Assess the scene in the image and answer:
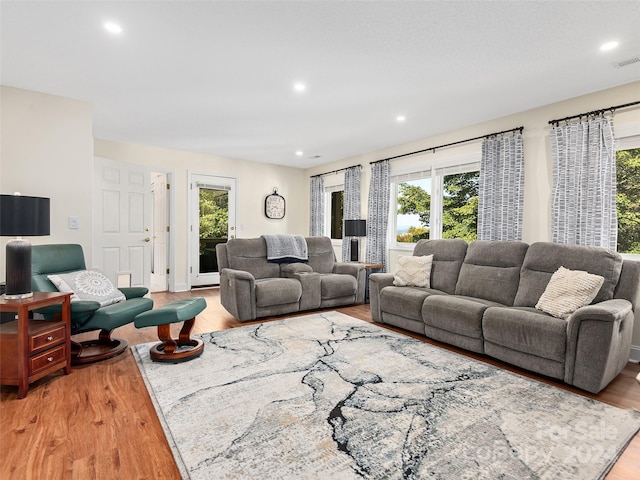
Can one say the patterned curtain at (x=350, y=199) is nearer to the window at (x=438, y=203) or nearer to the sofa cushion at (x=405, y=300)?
the window at (x=438, y=203)

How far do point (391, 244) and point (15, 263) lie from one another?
461 cm

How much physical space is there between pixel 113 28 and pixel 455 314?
3.51 metres

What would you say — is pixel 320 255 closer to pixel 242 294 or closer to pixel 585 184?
pixel 242 294

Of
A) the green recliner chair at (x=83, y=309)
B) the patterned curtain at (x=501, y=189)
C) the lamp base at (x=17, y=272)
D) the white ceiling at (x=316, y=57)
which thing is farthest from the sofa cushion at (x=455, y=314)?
the lamp base at (x=17, y=272)

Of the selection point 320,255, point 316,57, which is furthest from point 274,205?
point 316,57

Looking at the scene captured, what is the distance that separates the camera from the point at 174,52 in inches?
103

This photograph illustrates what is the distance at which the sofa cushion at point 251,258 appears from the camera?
4.49 metres

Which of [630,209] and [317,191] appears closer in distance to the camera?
[630,209]

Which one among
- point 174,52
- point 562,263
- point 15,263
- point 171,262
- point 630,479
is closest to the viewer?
point 630,479

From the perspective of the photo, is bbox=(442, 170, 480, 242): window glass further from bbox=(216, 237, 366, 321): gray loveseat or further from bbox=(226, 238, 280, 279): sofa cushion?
bbox=(226, 238, 280, 279): sofa cushion

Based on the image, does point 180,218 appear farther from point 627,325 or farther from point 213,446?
point 627,325

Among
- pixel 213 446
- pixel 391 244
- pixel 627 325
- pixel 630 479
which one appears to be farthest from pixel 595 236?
pixel 213 446

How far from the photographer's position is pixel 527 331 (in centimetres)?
256

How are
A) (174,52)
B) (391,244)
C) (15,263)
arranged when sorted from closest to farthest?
(15,263), (174,52), (391,244)
